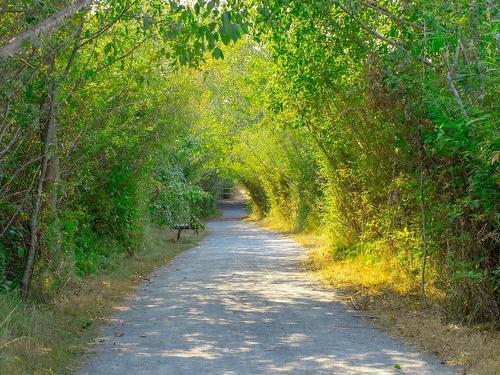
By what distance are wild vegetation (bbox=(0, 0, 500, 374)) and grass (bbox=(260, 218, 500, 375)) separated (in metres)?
0.15

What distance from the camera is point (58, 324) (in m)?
8.41

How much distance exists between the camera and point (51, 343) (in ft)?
24.5

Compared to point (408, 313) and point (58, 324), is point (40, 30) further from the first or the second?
point (408, 313)

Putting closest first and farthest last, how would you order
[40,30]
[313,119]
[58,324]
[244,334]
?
[40,30], [244,334], [58,324], [313,119]

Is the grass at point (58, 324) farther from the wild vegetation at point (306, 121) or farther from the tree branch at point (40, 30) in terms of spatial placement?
the tree branch at point (40, 30)

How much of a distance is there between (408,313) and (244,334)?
253 centimetres

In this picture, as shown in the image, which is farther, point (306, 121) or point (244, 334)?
point (306, 121)

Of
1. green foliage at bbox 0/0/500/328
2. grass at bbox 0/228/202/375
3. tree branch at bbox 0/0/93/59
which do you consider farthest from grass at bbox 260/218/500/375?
tree branch at bbox 0/0/93/59

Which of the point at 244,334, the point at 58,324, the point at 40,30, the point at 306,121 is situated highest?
the point at 306,121

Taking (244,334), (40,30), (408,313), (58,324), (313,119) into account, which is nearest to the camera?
(40,30)

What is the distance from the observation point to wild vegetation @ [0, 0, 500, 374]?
727 cm

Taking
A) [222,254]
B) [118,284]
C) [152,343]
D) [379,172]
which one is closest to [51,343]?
[152,343]

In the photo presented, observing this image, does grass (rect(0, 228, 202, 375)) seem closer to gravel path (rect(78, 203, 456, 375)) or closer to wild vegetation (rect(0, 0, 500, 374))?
gravel path (rect(78, 203, 456, 375))

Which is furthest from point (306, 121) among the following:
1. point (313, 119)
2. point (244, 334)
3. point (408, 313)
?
point (244, 334)
